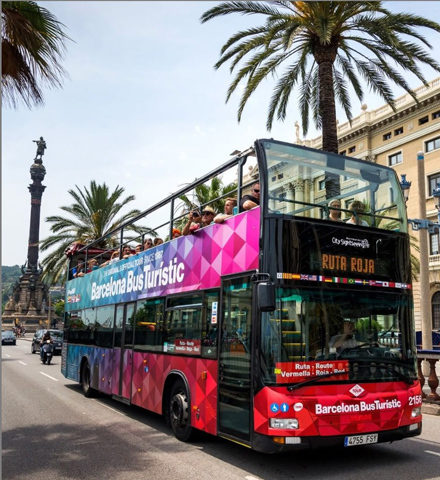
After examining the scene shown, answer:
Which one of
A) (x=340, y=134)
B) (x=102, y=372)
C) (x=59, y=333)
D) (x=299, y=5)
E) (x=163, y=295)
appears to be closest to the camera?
(x=163, y=295)

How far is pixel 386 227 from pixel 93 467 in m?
5.08

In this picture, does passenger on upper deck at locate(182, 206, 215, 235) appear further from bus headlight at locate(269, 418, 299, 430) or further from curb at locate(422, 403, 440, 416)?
curb at locate(422, 403, 440, 416)

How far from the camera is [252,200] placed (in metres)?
6.98

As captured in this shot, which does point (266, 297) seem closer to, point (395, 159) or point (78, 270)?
point (78, 270)

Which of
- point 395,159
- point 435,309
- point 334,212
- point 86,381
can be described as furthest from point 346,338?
point 395,159

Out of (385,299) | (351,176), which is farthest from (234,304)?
(351,176)

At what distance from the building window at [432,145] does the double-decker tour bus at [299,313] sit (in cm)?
3628

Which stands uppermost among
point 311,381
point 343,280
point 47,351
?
point 343,280

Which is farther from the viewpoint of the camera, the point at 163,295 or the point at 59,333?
the point at 59,333

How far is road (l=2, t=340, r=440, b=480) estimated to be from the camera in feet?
20.4

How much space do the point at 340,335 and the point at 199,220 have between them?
316 centimetres

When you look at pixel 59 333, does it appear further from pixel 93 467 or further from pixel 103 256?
pixel 93 467

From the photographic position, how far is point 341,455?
7.14 m

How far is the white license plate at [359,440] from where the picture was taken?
6.07m
